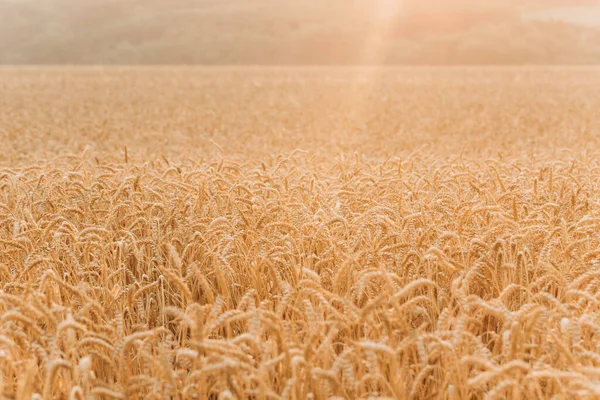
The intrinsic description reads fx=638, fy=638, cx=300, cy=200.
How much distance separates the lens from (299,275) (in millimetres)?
3662

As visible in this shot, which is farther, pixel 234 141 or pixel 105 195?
pixel 234 141

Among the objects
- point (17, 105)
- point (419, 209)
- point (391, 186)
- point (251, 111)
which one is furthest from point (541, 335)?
point (17, 105)

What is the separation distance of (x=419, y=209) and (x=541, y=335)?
1871 millimetres

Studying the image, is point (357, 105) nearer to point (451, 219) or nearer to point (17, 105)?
point (17, 105)

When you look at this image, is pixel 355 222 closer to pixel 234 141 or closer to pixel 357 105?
pixel 234 141

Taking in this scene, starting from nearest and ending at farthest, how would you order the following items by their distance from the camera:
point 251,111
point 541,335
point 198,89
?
point 541,335 → point 251,111 → point 198,89

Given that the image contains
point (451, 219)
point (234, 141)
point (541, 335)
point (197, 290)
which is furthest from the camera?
point (234, 141)

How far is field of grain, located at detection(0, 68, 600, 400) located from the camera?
2465mm

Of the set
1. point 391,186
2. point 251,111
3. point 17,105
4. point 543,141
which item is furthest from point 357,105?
point 391,186

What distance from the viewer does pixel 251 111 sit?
71.2ft

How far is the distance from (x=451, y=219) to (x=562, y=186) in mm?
1630

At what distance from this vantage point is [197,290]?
4.16 metres

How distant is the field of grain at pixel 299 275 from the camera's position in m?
2.46

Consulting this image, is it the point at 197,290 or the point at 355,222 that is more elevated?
the point at 355,222
